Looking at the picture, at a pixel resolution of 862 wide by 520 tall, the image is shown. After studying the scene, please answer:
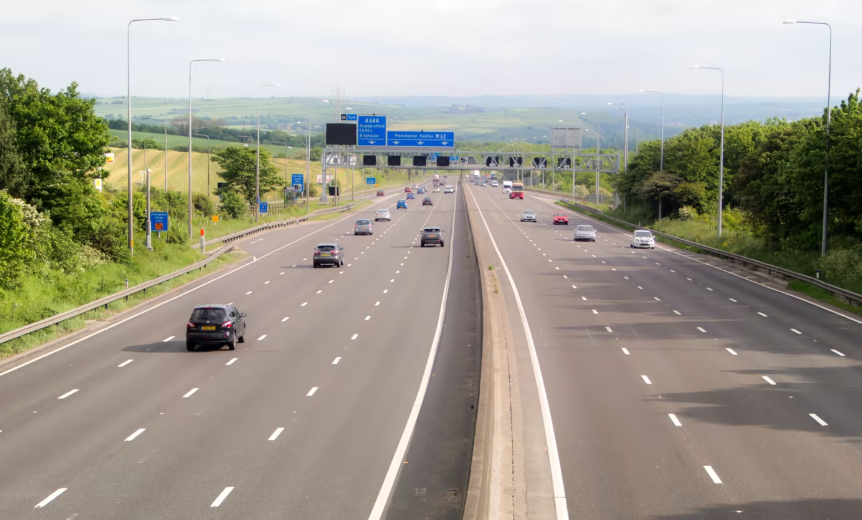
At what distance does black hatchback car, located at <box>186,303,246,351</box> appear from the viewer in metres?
29.3

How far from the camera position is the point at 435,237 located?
68.8 meters

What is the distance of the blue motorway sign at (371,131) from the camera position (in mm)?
110500

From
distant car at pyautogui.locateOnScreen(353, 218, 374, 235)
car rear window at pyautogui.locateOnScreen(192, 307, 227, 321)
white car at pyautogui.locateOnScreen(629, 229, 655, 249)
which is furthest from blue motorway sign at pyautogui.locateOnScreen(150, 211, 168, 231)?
white car at pyautogui.locateOnScreen(629, 229, 655, 249)

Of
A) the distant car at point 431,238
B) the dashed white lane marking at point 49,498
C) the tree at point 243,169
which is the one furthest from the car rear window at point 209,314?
the tree at point 243,169

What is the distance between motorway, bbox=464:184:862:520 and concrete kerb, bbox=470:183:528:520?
28.3 inches

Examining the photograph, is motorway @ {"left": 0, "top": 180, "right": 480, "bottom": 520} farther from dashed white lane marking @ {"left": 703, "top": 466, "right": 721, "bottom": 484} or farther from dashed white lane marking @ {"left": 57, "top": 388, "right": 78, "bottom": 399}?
dashed white lane marking @ {"left": 703, "top": 466, "right": 721, "bottom": 484}

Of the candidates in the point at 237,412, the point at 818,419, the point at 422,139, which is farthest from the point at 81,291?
the point at 422,139

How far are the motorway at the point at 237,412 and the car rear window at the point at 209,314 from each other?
1.03 metres

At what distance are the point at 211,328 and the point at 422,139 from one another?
284 feet

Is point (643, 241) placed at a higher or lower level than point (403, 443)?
higher

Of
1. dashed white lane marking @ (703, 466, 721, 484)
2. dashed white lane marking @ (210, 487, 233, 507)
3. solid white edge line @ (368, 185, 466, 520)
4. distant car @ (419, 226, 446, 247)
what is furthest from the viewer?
distant car @ (419, 226, 446, 247)

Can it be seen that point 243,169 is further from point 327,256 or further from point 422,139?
point 327,256

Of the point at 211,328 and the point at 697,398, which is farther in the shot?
the point at 211,328

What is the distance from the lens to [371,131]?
11094 cm
